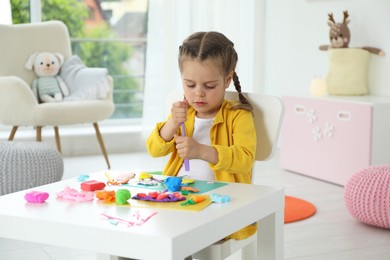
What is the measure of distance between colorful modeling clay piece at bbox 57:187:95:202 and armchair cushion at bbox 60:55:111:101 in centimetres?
259

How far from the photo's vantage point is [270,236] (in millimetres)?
1411

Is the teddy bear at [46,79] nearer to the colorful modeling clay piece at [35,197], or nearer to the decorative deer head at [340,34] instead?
the decorative deer head at [340,34]

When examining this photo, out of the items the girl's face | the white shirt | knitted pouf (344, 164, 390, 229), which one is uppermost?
the girl's face

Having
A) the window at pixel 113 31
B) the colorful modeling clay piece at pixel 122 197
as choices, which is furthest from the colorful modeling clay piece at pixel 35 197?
the window at pixel 113 31

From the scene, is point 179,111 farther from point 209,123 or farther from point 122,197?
point 122,197

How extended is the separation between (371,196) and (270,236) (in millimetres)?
1353

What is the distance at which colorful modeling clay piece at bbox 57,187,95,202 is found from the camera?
1.30 meters

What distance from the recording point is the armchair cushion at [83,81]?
12.8 ft

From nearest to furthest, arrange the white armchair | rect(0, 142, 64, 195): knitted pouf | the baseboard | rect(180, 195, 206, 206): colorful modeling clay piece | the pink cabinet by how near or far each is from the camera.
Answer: rect(180, 195, 206, 206): colorful modeling clay piece
rect(0, 142, 64, 195): knitted pouf
the pink cabinet
the white armchair
the baseboard

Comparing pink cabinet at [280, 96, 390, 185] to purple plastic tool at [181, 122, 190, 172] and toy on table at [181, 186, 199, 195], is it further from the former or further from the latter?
toy on table at [181, 186, 199, 195]

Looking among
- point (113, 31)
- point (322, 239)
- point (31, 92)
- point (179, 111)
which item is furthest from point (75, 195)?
point (113, 31)

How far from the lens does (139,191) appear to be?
139 centimetres

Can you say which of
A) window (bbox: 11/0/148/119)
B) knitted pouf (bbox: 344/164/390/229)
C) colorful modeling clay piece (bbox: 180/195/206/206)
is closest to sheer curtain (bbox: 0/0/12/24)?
window (bbox: 11/0/148/119)

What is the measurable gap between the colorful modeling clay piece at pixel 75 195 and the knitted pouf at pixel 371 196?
160cm
